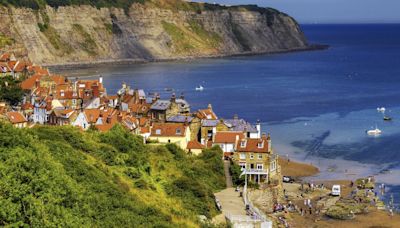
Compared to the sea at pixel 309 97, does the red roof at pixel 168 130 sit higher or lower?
higher

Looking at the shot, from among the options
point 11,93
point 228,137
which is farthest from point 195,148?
point 11,93

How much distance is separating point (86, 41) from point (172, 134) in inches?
4574

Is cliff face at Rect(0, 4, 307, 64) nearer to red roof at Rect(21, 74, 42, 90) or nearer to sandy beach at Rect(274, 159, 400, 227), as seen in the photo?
A: red roof at Rect(21, 74, 42, 90)

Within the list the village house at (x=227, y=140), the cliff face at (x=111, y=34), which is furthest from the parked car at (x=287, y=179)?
the cliff face at (x=111, y=34)

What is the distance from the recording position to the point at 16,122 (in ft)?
140

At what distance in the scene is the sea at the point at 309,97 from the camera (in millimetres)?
55781

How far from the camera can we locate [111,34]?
162 m

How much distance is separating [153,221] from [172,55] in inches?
5915

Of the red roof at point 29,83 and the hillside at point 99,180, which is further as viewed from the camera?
the red roof at point 29,83

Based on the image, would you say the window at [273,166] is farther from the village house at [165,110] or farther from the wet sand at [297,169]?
the wet sand at [297,169]

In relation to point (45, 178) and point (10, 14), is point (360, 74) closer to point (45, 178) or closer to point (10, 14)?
point (10, 14)

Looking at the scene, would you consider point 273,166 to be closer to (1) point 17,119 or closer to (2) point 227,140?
(2) point 227,140

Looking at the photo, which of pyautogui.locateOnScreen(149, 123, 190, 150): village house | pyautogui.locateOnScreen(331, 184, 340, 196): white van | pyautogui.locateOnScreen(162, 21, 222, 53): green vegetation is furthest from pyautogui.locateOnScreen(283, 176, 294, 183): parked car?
pyautogui.locateOnScreen(162, 21, 222, 53): green vegetation

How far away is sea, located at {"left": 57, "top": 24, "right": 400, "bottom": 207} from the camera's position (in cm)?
5578
